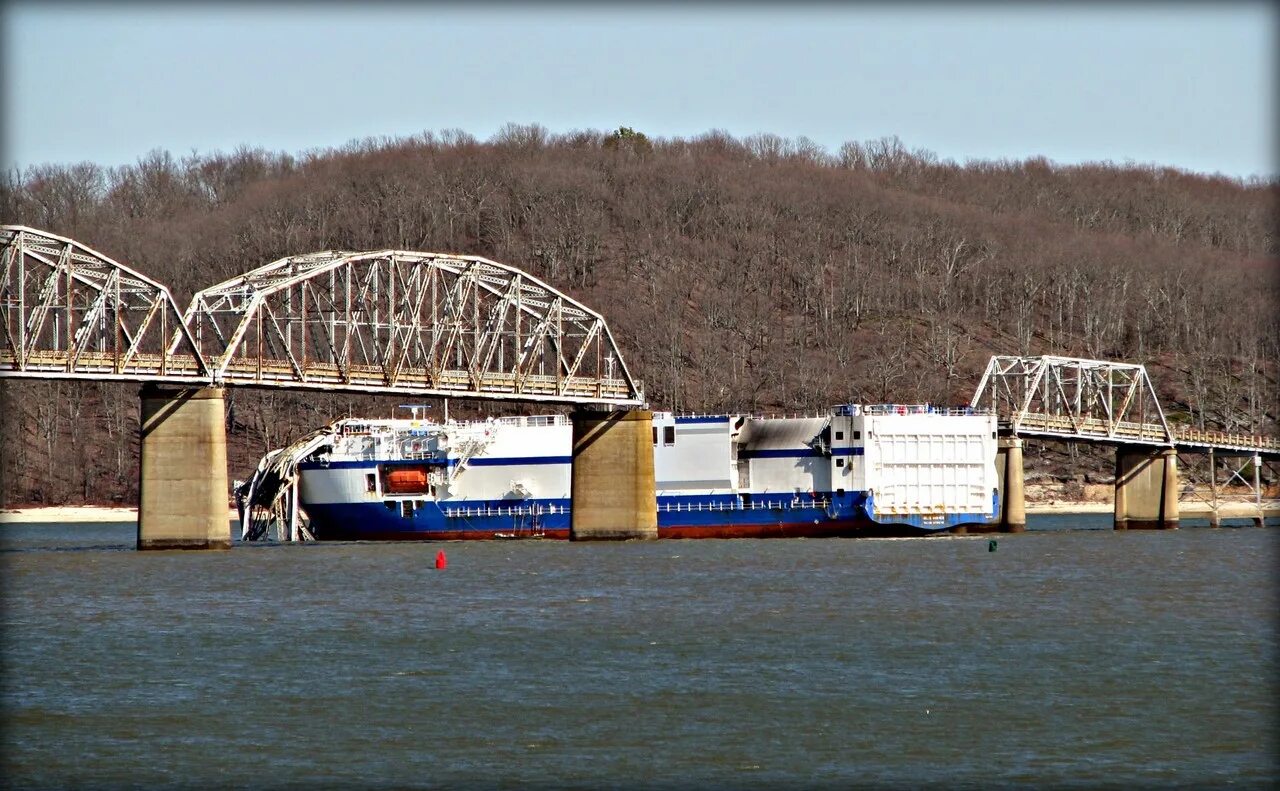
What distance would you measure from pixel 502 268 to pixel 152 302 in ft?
77.3

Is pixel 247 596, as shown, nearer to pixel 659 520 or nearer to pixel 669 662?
pixel 669 662

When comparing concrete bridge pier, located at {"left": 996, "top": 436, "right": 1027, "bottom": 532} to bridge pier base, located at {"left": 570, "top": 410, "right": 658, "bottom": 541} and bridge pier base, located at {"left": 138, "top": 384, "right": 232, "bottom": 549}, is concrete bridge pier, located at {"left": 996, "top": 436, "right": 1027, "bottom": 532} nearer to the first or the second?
bridge pier base, located at {"left": 570, "top": 410, "right": 658, "bottom": 541}

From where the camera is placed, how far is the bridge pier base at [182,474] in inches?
3925

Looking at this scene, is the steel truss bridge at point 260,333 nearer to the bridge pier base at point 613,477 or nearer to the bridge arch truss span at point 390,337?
the bridge arch truss span at point 390,337

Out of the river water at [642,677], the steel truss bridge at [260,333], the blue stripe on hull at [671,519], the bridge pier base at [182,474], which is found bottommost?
the river water at [642,677]

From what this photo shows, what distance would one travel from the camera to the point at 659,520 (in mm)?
137875

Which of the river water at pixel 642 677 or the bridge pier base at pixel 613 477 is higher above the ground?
the bridge pier base at pixel 613 477

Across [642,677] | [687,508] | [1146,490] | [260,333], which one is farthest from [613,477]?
[642,677]

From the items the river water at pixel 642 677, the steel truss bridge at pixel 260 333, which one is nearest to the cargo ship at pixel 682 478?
the steel truss bridge at pixel 260 333

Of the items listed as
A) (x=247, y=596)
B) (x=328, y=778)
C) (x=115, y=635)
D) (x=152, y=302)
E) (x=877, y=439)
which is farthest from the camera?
(x=877, y=439)

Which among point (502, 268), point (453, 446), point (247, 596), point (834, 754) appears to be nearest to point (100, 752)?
point (834, 754)

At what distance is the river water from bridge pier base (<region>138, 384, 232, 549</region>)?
3.48 meters

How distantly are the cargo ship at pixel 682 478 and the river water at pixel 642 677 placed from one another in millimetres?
37616

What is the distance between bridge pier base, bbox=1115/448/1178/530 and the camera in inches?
5846
